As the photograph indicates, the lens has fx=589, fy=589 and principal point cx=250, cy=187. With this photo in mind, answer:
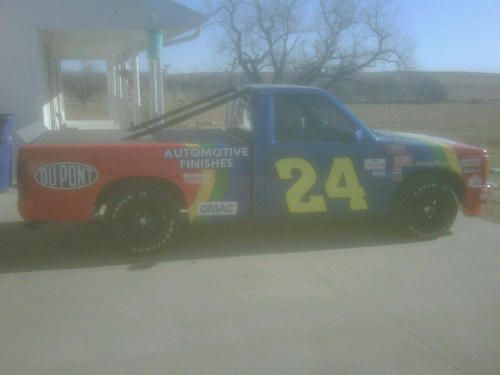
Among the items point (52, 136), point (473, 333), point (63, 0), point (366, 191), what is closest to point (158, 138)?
point (52, 136)

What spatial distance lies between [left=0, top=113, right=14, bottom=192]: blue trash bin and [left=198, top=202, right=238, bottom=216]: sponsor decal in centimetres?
465

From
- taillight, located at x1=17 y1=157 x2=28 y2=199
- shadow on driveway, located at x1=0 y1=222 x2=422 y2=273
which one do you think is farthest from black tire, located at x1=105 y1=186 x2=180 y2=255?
taillight, located at x1=17 y1=157 x2=28 y2=199

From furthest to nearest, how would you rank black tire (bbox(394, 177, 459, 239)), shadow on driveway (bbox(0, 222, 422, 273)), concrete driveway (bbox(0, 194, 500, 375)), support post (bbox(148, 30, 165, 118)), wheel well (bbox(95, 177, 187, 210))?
1. support post (bbox(148, 30, 165, 118))
2. black tire (bbox(394, 177, 459, 239))
3. shadow on driveway (bbox(0, 222, 422, 273))
4. wheel well (bbox(95, 177, 187, 210))
5. concrete driveway (bbox(0, 194, 500, 375))

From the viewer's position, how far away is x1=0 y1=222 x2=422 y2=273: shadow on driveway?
19.9 feet

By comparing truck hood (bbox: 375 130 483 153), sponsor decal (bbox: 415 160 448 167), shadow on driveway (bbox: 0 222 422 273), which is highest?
truck hood (bbox: 375 130 483 153)

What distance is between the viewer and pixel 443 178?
22.2 feet

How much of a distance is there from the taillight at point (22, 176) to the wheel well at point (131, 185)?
693 millimetres

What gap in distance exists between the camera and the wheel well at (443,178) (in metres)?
6.62

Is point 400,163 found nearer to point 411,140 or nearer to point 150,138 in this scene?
point 411,140

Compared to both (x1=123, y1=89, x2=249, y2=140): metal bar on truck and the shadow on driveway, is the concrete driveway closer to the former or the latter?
the shadow on driveway

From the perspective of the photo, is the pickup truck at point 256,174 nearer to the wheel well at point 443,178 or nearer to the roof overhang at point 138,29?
the wheel well at point 443,178

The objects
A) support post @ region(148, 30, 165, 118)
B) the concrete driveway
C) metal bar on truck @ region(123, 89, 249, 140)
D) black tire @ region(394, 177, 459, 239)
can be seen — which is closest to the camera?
the concrete driveway

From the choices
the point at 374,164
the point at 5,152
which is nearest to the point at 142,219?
the point at 374,164

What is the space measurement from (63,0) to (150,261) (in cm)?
652
